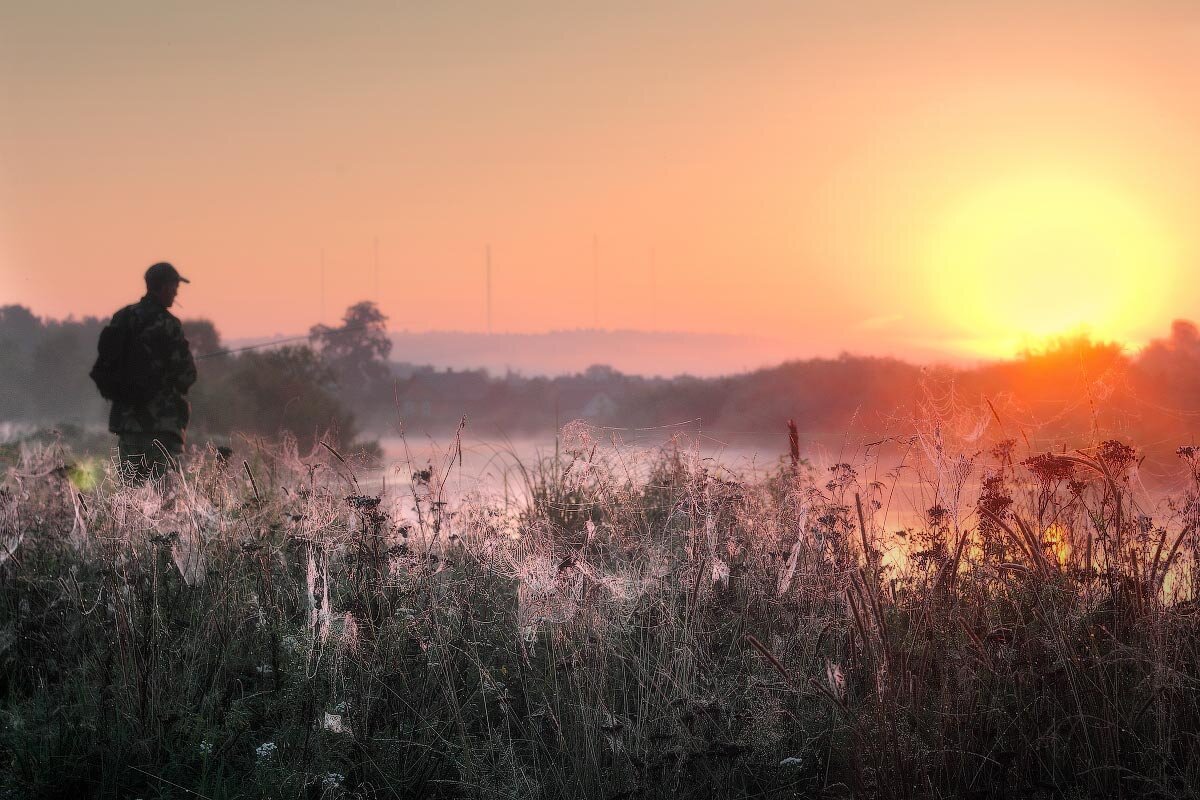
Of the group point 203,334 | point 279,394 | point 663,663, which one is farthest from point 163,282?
point 203,334

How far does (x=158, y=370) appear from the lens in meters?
9.66

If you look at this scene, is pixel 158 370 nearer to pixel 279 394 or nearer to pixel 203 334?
pixel 279 394

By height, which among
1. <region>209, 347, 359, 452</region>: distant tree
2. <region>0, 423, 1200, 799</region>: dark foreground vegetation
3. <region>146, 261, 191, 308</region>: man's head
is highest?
<region>146, 261, 191, 308</region>: man's head

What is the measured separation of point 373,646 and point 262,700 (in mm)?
613

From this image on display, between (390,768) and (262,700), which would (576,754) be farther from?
(262,700)

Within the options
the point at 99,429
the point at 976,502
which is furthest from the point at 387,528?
the point at 99,429

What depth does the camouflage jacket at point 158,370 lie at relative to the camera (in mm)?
9609

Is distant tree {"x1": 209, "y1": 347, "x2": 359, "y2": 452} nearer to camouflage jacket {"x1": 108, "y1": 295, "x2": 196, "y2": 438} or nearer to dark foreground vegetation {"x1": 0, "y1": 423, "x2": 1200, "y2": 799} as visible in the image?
camouflage jacket {"x1": 108, "y1": 295, "x2": 196, "y2": 438}

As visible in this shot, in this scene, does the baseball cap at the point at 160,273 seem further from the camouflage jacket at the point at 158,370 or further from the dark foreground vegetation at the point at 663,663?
the dark foreground vegetation at the point at 663,663

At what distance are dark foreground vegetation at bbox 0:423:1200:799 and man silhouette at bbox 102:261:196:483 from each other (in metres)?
4.07

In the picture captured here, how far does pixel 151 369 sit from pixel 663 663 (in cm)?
708

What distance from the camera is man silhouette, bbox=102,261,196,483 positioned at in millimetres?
9594

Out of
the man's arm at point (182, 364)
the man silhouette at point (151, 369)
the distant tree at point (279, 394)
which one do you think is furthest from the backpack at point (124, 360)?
the distant tree at point (279, 394)

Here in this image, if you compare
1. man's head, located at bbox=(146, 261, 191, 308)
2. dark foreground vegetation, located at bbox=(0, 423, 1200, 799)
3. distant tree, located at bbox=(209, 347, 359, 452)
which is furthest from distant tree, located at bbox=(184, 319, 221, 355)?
dark foreground vegetation, located at bbox=(0, 423, 1200, 799)
